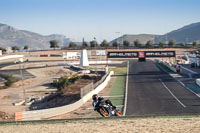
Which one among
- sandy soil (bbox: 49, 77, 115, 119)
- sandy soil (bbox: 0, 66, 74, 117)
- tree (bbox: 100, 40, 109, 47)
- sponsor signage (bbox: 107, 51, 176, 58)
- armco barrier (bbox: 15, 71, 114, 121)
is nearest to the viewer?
armco barrier (bbox: 15, 71, 114, 121)

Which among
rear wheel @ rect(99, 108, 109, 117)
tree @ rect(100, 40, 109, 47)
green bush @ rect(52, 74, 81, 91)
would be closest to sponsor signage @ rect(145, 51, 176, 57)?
green bush @ rect(52, 74, 81, 91)

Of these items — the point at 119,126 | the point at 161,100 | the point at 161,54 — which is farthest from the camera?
the point at 161,54

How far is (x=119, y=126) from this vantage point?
15227 millimetres

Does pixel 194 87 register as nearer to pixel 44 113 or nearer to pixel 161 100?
pixel 161 100

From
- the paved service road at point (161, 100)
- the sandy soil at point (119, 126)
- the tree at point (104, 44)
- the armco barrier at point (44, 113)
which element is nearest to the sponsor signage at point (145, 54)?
the paved service road at point (161, 100)

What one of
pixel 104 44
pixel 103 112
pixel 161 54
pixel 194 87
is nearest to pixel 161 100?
pixel 194 87

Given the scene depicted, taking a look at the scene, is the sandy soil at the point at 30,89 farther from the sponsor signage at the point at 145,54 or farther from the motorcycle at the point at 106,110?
the motorcycle at the point at 106,110

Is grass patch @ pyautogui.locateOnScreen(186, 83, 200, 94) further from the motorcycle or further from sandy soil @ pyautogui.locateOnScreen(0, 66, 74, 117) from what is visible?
the motorcycle

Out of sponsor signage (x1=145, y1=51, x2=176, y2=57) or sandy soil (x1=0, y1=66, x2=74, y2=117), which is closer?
sandy soil (x1=0, y1=66, x2=74, y2=117)

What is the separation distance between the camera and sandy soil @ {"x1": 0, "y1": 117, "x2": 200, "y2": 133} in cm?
1422

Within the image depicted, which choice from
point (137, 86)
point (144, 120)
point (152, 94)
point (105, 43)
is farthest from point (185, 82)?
point (105, 43)

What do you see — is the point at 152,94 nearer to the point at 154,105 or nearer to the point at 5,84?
the point at 154,105

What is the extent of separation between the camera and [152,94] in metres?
37.4

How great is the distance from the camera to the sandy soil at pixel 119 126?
46.6 feet
